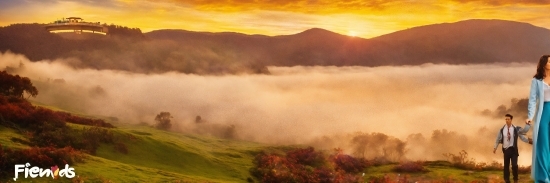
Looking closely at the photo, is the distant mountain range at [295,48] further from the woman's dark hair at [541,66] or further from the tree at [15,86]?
the woman's dark hair at [541,66]

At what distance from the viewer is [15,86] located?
2506 centimetres

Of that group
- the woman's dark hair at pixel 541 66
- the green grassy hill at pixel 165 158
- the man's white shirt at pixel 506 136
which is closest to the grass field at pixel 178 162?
the green grassy hill at pixel 165 158

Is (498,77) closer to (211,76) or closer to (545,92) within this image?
(211,76)

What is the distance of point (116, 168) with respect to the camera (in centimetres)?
2044

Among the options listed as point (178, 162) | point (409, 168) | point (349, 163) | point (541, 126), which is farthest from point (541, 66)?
point (178, 162)

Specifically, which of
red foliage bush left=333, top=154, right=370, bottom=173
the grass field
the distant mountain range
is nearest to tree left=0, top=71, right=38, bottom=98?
the distant mountain range

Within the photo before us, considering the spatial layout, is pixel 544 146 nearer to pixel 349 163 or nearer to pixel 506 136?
pixel 506 136

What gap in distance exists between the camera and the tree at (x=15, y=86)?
2462cm

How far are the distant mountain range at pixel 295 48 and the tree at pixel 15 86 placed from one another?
105 inches

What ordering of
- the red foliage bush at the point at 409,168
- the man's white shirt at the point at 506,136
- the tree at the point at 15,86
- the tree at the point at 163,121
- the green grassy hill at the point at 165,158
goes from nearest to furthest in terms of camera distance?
the man's white shirt at the point at 506,136 → the green grassy hill at the point at 165,158 → the tree at the point at 15,86 → the red foliage bush at the point at 409,168 → the tree at the point at 163,121

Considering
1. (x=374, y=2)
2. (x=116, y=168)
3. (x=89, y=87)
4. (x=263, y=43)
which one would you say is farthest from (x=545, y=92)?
(x=89, y=87)

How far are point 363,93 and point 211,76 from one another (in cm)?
738

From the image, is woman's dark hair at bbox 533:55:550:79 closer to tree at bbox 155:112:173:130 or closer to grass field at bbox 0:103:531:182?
grass field at bbox 0:103:531:182

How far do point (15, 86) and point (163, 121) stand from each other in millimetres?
6480
